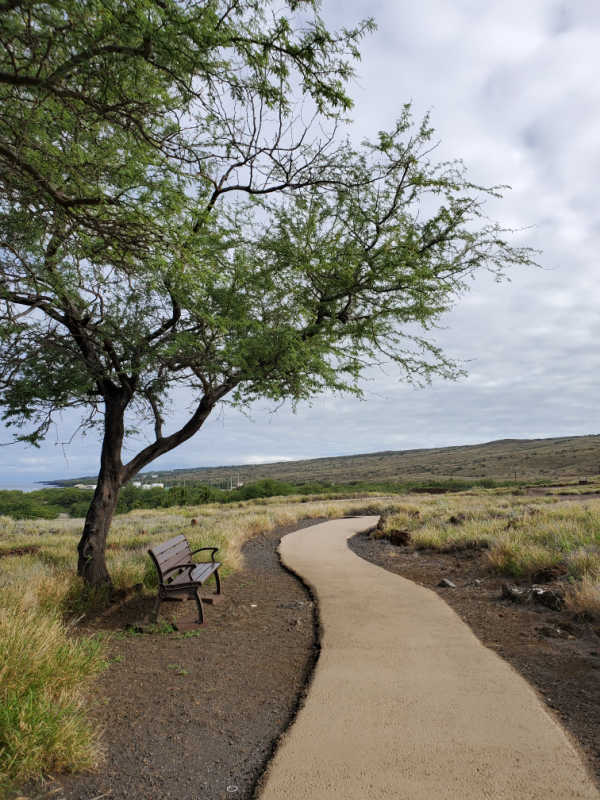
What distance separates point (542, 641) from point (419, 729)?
2.86m

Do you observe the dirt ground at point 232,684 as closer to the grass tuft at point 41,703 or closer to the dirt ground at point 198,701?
the dirt ground at point 198,701

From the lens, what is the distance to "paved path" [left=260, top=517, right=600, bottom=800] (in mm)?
3014

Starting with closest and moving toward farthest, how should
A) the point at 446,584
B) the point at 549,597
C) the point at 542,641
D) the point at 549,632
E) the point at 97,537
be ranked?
the point at 542,641, the point at 549,632, the point at 549,597, the point at 97,537, the point at 446,584

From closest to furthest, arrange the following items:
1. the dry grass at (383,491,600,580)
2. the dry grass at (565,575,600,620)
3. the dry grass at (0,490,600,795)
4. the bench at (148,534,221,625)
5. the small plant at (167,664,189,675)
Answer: the dry grass at (0,490,600,795), the small plant at (167,664,189,675), the dry grass at (565,575,600,620), the bench at (148,534,221,625), the dry grass at (383,491,600,580)

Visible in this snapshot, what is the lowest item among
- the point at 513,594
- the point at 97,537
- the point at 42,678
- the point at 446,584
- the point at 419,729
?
the point at 446,584

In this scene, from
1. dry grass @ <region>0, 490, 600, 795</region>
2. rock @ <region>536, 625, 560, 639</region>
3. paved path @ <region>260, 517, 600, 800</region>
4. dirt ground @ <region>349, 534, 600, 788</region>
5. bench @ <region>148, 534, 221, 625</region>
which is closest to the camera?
paved path @ <region>260, 517, 600, 800</region>

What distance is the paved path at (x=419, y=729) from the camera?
119 inches

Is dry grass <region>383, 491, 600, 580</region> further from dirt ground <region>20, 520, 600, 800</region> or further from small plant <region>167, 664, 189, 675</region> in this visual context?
small plant <region>167, 664, 189, 675</region>

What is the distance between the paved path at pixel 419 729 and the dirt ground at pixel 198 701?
328 millimetres

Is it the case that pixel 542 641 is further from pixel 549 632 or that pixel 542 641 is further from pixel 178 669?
pixel 178 669

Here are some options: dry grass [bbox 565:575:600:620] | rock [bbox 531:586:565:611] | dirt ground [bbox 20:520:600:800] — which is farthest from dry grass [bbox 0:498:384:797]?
rock [bbox 531:586:565:611]

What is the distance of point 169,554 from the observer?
7.41 metres

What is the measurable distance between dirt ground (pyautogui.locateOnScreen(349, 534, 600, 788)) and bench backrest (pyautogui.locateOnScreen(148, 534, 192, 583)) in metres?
4.32

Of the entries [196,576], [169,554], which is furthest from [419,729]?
[169,554]
